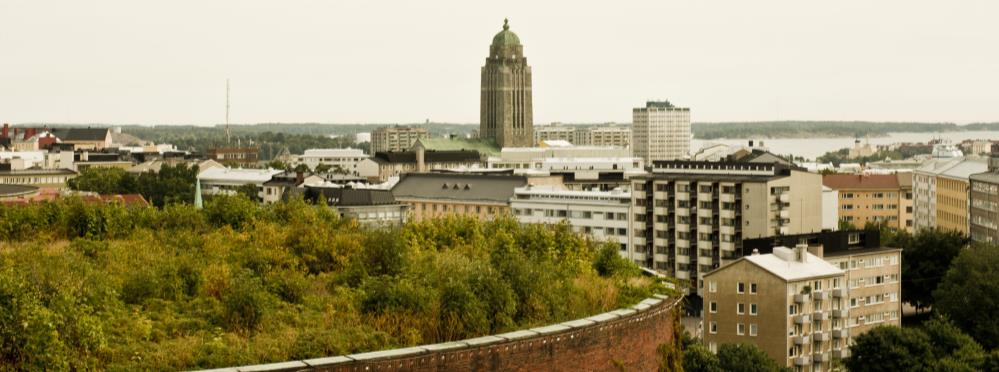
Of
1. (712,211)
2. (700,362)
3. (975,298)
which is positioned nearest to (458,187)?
(712,211)

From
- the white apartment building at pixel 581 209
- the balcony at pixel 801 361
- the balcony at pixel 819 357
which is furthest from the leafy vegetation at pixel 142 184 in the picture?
the balcony at pixel 801 361

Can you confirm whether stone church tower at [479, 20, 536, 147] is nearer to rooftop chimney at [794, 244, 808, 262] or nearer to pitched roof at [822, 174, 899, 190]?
pitched roof at [822, 174, 899, 190]

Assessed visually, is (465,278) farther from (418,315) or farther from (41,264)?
(41,264)

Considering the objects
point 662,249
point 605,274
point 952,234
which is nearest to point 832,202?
point 952,234

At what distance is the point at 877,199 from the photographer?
429 feet

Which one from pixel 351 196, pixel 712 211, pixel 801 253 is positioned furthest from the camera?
pixel 351 196

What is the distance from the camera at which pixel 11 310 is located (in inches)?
813

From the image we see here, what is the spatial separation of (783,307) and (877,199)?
7601cm

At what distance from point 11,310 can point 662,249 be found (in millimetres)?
61278

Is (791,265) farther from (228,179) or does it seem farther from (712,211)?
(228,179)

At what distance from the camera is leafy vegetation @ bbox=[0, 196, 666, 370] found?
21.1 m

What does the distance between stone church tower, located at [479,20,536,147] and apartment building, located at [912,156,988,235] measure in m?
75.1

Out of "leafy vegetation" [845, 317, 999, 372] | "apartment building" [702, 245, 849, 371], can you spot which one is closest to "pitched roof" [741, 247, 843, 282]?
"apartment building" [702, 245, 849, 371]

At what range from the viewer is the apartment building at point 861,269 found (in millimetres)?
64812
